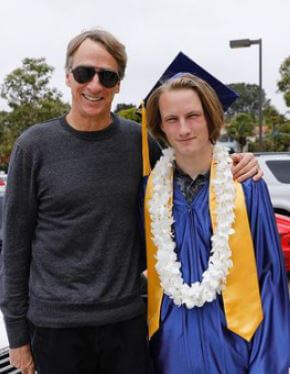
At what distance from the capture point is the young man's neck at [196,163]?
2.06 metres

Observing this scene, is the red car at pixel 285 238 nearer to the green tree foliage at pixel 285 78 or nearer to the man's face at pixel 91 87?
the man's face at pixel 91 87

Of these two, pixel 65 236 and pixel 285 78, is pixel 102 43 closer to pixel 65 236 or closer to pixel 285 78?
pixel 65 236

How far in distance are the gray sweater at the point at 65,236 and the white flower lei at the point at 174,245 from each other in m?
0.12

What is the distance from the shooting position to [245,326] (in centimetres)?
192

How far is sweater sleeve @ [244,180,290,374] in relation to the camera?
1892 millimetres

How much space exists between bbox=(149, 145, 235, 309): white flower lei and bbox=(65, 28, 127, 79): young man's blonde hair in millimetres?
479

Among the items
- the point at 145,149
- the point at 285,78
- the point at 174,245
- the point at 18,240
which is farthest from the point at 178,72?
the point at 285,78

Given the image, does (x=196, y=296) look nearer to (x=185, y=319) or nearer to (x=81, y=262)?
(x=185, y=319)

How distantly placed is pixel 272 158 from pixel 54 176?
25.4ft

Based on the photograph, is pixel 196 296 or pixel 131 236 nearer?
pixel 196 296

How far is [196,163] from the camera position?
6.77ft

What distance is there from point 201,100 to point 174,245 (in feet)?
1.93

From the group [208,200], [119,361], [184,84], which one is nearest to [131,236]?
[208,200]

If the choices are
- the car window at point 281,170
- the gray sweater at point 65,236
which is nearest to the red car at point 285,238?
the car window at point 281,170
